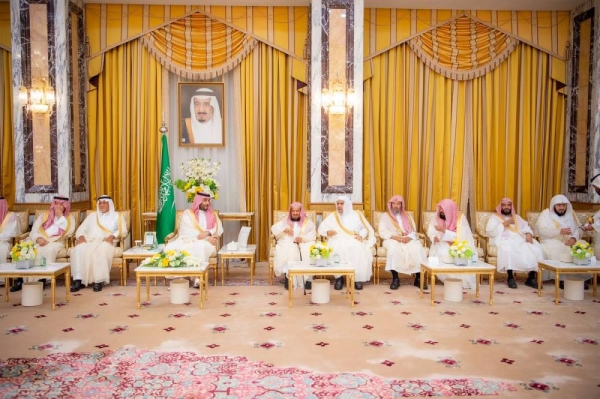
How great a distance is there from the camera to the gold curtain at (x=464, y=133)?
29.5 feet

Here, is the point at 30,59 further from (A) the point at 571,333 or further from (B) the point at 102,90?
(A) the point at 571,333

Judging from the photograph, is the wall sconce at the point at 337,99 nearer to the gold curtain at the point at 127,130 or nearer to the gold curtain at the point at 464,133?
the gold curtain at the point at 464,133

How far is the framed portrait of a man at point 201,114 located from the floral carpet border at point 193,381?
5111mm

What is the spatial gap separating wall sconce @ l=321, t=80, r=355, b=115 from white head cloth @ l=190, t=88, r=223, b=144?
192 cm

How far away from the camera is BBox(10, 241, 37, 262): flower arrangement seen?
6.09 meters

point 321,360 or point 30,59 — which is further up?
point 30,59

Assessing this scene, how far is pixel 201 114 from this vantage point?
9.05 metres

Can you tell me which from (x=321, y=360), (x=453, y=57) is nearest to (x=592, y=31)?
→ (x=453, y=57)

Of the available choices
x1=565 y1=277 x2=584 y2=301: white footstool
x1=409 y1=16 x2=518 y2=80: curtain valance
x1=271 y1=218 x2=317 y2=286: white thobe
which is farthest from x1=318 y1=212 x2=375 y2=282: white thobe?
x1=409 y1=16 x2=518 y2=80: curtain valance

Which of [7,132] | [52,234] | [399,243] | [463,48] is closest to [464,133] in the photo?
[463,48]

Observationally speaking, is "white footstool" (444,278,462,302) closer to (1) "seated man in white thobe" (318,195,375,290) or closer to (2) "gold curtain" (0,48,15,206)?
→ (1) "seated man in white thobe" (318,195,375,290)

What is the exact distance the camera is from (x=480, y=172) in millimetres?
9117

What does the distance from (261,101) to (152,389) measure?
5.90m

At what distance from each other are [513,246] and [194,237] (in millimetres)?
4311
